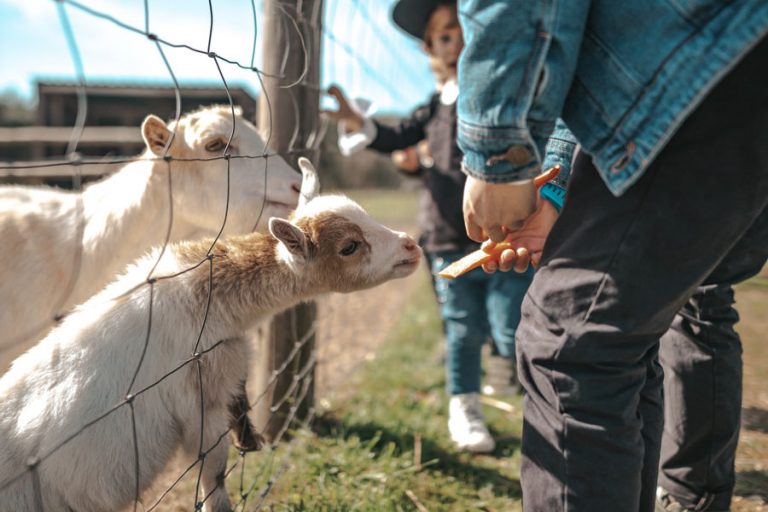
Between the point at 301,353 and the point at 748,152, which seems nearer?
the point at 748,152

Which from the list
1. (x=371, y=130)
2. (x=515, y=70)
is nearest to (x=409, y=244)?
(x=371, y=130)

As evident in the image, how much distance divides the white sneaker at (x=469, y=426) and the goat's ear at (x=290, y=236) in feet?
4.42

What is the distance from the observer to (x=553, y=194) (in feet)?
5.54

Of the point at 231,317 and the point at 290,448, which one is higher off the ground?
the point at 231,317

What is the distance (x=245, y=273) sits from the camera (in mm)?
2016

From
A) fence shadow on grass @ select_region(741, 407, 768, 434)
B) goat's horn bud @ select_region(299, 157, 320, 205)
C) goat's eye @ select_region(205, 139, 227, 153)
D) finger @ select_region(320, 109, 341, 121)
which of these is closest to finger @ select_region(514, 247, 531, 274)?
goat's horn bud @ select_region(299, 157, 320, 205)

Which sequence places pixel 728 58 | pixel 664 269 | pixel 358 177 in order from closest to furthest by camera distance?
pixel 728 58, pixel 664 269, pixel 358 177

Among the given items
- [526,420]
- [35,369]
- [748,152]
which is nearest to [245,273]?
[35,369]

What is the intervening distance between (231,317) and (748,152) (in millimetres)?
1443

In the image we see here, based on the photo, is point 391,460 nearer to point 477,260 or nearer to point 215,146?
point 477,260

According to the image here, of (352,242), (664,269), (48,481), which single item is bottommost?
(48,481)

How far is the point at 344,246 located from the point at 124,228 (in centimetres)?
92

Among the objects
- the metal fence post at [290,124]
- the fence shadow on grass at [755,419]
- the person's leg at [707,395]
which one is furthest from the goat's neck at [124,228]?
the fence shadow on grass at [755,419]

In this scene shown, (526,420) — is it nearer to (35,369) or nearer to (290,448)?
(35,369)
